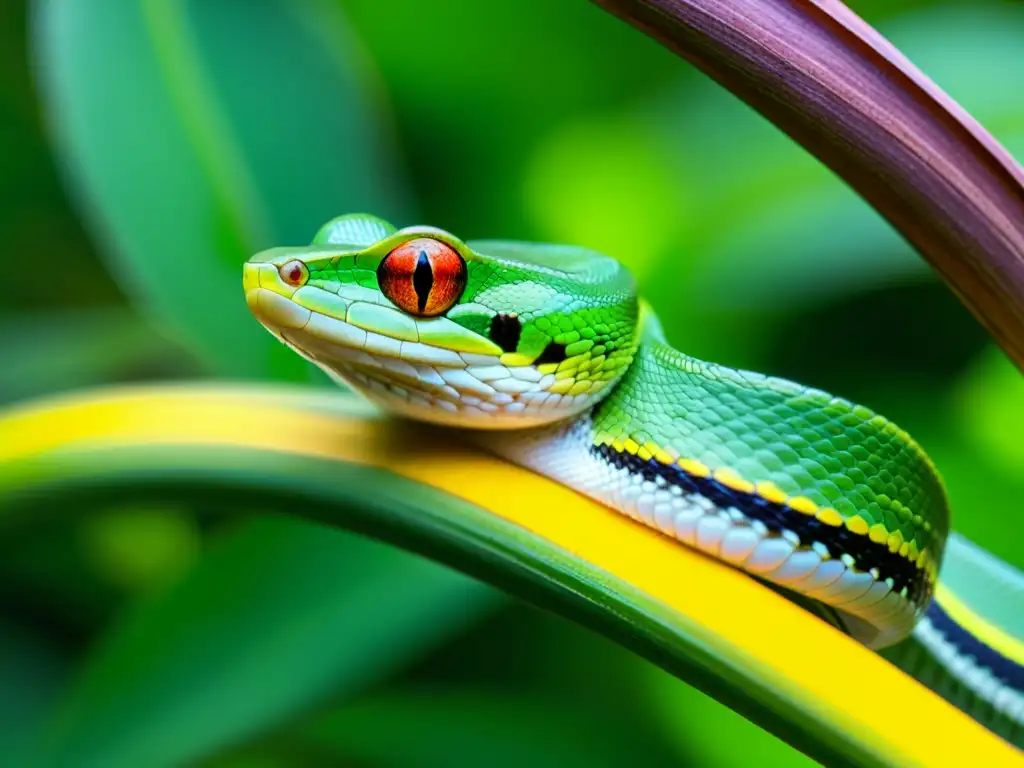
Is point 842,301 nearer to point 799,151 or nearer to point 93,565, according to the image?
point 799,151

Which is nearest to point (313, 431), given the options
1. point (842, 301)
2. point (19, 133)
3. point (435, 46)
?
point (842, 301)

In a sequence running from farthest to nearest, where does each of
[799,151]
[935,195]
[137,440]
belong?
[799,151], [137,440], [935,195]

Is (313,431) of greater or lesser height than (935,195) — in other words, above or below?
below

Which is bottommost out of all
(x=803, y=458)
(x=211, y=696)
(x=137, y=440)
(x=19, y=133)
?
(x=211, y=696)

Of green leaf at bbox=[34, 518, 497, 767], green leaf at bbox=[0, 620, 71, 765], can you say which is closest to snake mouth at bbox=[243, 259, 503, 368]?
green leaf at bbox=[34, 518, 497, 767]

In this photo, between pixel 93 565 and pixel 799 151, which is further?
pixel 93 565

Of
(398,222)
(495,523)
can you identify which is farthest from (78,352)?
(495,523)

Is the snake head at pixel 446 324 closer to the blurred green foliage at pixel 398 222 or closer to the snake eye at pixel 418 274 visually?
the snake eye at pixel 418 274

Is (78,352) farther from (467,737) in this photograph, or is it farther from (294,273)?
(294,273)
